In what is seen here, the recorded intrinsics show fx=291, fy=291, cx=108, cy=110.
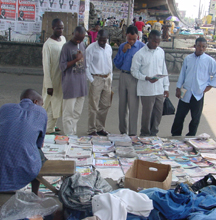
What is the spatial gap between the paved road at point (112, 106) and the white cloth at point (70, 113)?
19.6 inches

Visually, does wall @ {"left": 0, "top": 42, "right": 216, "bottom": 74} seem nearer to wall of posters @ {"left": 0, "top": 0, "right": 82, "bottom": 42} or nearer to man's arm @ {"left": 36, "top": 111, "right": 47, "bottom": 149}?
wall of posters @ {"left": 0, "top": 0, "right": 82, "bottom": 42}

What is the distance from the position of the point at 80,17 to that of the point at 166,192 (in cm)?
862

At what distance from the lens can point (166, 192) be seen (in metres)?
2.35

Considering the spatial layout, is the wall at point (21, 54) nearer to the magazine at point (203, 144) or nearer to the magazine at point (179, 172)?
the magazine at point (203, 144)

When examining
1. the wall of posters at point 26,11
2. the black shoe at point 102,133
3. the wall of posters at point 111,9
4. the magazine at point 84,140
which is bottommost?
the black shoe at point 102,133

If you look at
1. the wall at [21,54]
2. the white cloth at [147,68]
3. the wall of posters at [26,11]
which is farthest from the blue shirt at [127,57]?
the wall of posters at [26,11]

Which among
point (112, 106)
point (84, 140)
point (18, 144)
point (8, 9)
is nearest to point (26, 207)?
point (18, 144)

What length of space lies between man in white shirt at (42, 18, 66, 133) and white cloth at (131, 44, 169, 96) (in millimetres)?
1146

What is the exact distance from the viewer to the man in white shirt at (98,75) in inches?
173

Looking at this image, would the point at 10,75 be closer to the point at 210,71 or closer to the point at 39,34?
the point at 39,34

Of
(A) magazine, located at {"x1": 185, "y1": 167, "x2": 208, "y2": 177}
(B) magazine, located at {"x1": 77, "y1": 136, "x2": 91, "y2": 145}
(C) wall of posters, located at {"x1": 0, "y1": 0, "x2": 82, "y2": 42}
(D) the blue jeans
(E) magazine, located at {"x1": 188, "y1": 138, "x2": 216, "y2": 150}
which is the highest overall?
(C) wall of posters, located at {"x1": 0, "y1": 0, "x2": 82, "y2": 42}

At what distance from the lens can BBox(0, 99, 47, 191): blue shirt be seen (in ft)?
7.22

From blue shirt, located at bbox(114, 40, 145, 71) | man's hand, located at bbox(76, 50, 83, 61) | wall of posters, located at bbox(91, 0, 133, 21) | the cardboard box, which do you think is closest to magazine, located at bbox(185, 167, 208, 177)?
the cardboard box

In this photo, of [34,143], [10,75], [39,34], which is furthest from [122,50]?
[39,34]
